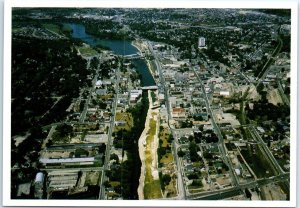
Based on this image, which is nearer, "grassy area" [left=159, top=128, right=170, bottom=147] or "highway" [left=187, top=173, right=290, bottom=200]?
"highway" [left=187, top=173, right=290, bottom=200]

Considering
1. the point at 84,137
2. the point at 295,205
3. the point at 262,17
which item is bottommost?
the point at 295,205

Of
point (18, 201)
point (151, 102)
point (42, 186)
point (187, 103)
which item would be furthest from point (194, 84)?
point (18, 201)

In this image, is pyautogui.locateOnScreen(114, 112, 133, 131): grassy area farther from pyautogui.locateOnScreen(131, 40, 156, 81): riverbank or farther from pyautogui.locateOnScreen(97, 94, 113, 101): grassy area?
pyautogui.locateOnScreen(131, 40, 156, 81): riverbank

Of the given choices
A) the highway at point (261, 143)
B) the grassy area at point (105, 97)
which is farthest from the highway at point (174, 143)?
the highway at point (261, 143)

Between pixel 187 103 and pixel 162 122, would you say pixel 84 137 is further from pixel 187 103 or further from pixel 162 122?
pixel 187 103

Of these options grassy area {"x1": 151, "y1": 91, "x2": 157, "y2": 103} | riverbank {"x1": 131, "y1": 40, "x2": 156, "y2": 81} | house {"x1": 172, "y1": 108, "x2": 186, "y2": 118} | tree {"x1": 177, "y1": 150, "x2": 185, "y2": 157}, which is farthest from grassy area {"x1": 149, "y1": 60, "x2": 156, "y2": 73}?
tree {"x1": 177, "y1": 150, "x2": 185, "y2": 157}

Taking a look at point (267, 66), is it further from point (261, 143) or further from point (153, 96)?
point (153, 96)
